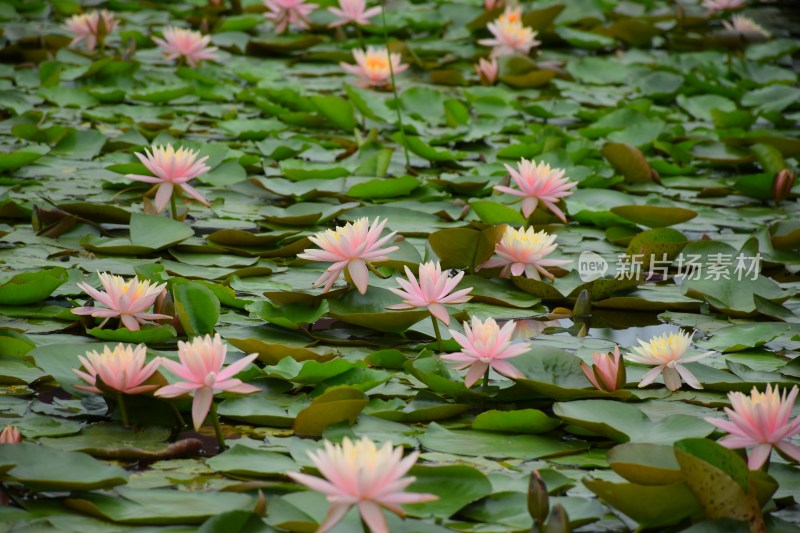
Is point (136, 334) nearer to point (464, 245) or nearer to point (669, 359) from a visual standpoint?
point (464, 245)

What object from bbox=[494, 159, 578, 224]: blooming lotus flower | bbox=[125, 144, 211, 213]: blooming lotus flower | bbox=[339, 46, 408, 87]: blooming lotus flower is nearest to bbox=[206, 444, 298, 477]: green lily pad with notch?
bbox=[125, 144, 211, 213]: blooming lotus flower

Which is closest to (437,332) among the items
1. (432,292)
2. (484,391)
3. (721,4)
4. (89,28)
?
(432,292)

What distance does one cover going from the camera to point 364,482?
1.11m

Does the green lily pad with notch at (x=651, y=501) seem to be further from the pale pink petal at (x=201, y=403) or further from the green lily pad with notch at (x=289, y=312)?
the green lily pad with notch at (x=289, y=312)

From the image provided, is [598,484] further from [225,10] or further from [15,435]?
[225,10]

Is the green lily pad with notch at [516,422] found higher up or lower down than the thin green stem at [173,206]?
lower down

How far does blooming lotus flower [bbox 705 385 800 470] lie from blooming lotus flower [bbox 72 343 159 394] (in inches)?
33.1

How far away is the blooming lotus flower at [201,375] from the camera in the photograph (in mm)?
1420

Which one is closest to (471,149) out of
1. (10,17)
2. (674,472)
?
(674,472)

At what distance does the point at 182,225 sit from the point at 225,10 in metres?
3.09

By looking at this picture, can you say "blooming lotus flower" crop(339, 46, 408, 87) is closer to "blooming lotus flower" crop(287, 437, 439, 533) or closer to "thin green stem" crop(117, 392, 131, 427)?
"thin green stem" crop(117, 392, 131, 427)

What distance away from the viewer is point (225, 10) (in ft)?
16.8

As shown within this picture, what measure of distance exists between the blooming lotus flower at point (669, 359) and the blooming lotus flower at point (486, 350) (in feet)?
0.79

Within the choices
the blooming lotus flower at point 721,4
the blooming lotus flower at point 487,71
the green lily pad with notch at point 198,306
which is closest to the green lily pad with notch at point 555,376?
the green lily pad with notch at point 198,306
